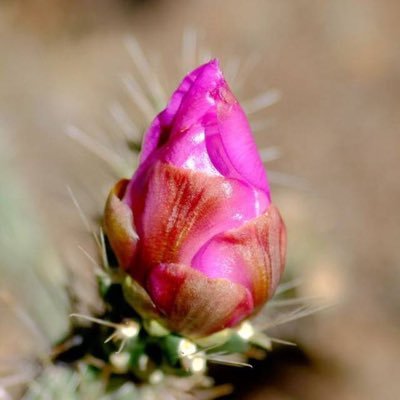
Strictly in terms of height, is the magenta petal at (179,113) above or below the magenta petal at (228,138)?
above

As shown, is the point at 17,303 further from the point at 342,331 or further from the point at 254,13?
the point at 254,13

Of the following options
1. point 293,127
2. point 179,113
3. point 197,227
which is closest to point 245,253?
point 197,227

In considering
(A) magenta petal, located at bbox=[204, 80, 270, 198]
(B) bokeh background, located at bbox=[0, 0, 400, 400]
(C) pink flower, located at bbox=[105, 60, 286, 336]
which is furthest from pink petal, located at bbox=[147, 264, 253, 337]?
(B) bokeh background, located at bbox=[0, 0, 400, 400]

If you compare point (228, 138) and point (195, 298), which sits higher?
point (228, 138)

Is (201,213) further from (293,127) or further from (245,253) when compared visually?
(293,127)

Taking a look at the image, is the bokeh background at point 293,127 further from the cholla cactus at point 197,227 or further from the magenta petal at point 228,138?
the magenta petal at point 228,138

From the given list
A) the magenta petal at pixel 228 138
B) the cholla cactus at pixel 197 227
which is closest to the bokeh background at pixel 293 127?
the cholla cactus at pixel 197 227

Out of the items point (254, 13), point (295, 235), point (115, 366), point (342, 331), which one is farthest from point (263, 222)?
point (254, 13)
